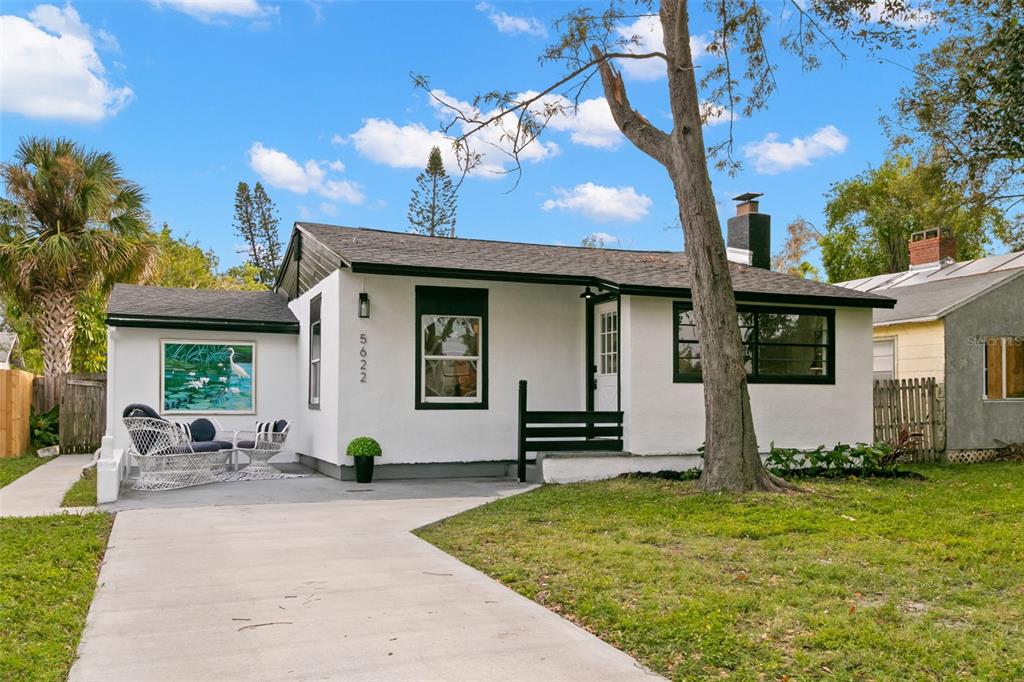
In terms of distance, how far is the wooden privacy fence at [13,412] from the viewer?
15.1m

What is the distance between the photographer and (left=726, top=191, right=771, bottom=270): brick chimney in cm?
1744

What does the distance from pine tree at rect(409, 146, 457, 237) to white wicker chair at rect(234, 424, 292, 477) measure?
996 inches

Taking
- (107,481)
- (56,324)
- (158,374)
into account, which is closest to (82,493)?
(107,481)

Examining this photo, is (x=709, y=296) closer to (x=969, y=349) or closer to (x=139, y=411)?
(x=139, y=411)

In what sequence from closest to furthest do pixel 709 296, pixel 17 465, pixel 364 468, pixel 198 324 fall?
pixel 709 296, pixel 364 468, pixel 17 465, pixel 198 324

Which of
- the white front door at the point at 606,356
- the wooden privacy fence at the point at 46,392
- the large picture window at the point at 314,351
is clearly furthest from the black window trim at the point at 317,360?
the wooden privacy fence at the point at 46,392

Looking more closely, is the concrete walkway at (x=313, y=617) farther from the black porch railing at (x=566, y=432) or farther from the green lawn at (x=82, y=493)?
the black porch railing at (x=566, y=432)

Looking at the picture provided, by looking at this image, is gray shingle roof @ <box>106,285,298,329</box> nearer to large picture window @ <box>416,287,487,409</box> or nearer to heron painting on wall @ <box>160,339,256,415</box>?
heron painting on wall @ <box>160,339,256,415</box>

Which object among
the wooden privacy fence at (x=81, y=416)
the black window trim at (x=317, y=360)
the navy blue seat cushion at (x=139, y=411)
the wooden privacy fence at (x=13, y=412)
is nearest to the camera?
the navy blue seat cushion at (x=139, y=411)

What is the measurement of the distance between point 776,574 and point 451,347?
7293 mm

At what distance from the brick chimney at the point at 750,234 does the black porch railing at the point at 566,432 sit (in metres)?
7.00

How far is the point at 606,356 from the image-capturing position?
12.8 meters

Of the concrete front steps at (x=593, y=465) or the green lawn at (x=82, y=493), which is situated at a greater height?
the concrete front steps at (x=593, y=465)

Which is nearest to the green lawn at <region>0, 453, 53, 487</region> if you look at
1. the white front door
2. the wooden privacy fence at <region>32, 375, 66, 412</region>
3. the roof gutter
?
the wooden privacy fence at <region>32, 375, 66, 412</region>
